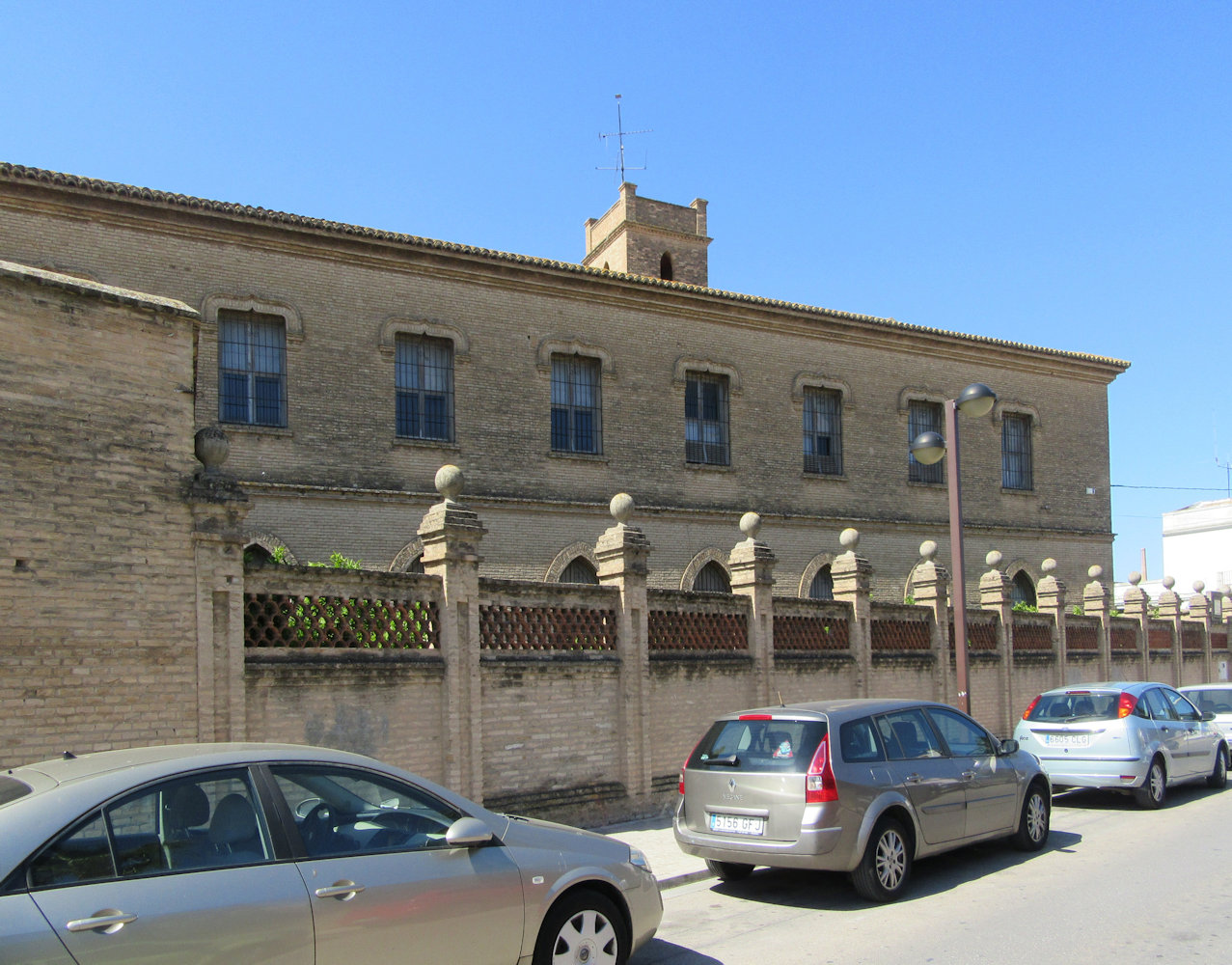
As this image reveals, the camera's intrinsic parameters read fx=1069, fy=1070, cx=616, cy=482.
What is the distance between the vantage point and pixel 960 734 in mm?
9617

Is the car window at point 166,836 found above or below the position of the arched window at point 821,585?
below

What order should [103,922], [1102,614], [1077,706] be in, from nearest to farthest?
1. [103,922]
2. [1077,706]
3. [1102,614]

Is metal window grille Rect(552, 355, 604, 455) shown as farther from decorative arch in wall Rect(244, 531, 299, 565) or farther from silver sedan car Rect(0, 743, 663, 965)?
silver sedan car Rect(0, 743, 663, 965)

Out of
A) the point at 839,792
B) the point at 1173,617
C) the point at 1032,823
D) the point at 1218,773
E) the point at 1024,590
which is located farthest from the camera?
A: the point at 1024,590

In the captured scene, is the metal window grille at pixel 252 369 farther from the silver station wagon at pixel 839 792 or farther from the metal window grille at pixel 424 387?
the silver station wagon at pixel 839 792

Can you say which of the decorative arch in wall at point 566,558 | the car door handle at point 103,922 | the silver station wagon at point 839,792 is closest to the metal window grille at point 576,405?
the decorative arch in wall at point 566,558

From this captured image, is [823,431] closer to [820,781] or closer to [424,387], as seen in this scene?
[424,387]

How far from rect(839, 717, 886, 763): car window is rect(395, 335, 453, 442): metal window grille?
12793mm

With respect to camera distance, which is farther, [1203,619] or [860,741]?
[1203,619]

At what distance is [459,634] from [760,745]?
3545mm

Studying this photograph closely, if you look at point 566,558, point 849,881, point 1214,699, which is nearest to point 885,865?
point 849,881

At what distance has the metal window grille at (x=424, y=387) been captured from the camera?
780 inches

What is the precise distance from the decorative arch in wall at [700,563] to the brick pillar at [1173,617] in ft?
38.3

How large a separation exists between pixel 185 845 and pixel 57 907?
60 centimetres
